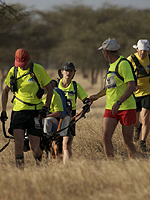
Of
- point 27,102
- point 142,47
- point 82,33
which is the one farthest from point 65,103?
point 82,33

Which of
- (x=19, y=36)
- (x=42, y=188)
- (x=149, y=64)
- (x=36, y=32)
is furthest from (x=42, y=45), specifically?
(x=42, y=188)

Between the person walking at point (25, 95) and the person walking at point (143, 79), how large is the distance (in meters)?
2.27

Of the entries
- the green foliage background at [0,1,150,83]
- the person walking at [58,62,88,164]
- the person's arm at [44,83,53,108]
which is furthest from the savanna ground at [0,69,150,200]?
the green foliage background at [0,1,150,83]

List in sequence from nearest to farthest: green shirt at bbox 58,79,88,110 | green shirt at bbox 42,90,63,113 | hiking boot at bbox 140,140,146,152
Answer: green shirt at bbox 42,90,63,113
green shirt at bbox 58,79,88,110
hiking boot at bbox 140,140,146,152

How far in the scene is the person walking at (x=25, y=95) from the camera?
579 cm

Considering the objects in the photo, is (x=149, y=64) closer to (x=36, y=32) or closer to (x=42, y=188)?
(x=42, y=188)

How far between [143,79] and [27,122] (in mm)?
2711

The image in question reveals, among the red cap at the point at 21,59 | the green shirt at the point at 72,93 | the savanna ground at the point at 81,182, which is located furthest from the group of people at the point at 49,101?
the savanna ground at the point at 81,182

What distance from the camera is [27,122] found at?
19.5ft

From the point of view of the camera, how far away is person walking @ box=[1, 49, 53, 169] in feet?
19.0

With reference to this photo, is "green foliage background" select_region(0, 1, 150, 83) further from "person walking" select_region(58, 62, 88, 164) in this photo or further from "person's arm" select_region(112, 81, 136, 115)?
"person's arm" select_region(112, 81, 136, 115)

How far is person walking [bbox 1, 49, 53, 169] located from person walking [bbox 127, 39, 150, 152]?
89.5 inches

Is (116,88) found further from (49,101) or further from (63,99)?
(63,99)

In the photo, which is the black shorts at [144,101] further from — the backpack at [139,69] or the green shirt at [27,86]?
the green shirt at [27,86]
